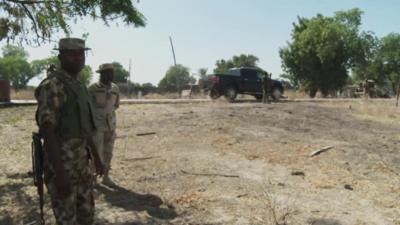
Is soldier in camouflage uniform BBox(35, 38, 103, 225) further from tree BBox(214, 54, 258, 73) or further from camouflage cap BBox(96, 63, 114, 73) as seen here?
tree BBox(214, 54, 258, 73)

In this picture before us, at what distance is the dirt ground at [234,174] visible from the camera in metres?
5.98

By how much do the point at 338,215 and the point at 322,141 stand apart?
19.5 ft

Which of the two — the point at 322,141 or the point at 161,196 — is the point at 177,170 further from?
the point at 322,141

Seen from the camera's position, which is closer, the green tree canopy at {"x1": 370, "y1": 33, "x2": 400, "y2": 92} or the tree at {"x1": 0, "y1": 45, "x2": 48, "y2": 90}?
the green tree canopy at {"x1": 370, "y1": 33, "x2": 400, "y2": 92}

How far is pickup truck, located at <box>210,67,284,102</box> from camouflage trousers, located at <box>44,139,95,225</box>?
20.4 metres

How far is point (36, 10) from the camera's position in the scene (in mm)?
7102

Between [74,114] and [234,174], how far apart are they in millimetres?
4500

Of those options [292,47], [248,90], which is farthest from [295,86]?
[248,90]

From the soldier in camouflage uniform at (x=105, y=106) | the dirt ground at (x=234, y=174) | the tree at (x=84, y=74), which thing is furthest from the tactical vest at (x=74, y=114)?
the soldier in camouflage uniform at (x=105, y=106)

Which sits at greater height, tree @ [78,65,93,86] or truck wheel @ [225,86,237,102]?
tree @ [78,65,93,86]

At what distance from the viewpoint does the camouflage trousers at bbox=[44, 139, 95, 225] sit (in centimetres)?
385

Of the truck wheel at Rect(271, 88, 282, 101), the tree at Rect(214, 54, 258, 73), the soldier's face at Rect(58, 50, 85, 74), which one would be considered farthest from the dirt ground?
the tree at Rect(214, 54, 258, 73)

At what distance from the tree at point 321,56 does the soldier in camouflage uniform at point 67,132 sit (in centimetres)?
4637

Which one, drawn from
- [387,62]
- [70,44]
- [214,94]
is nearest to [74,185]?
[70,44]
